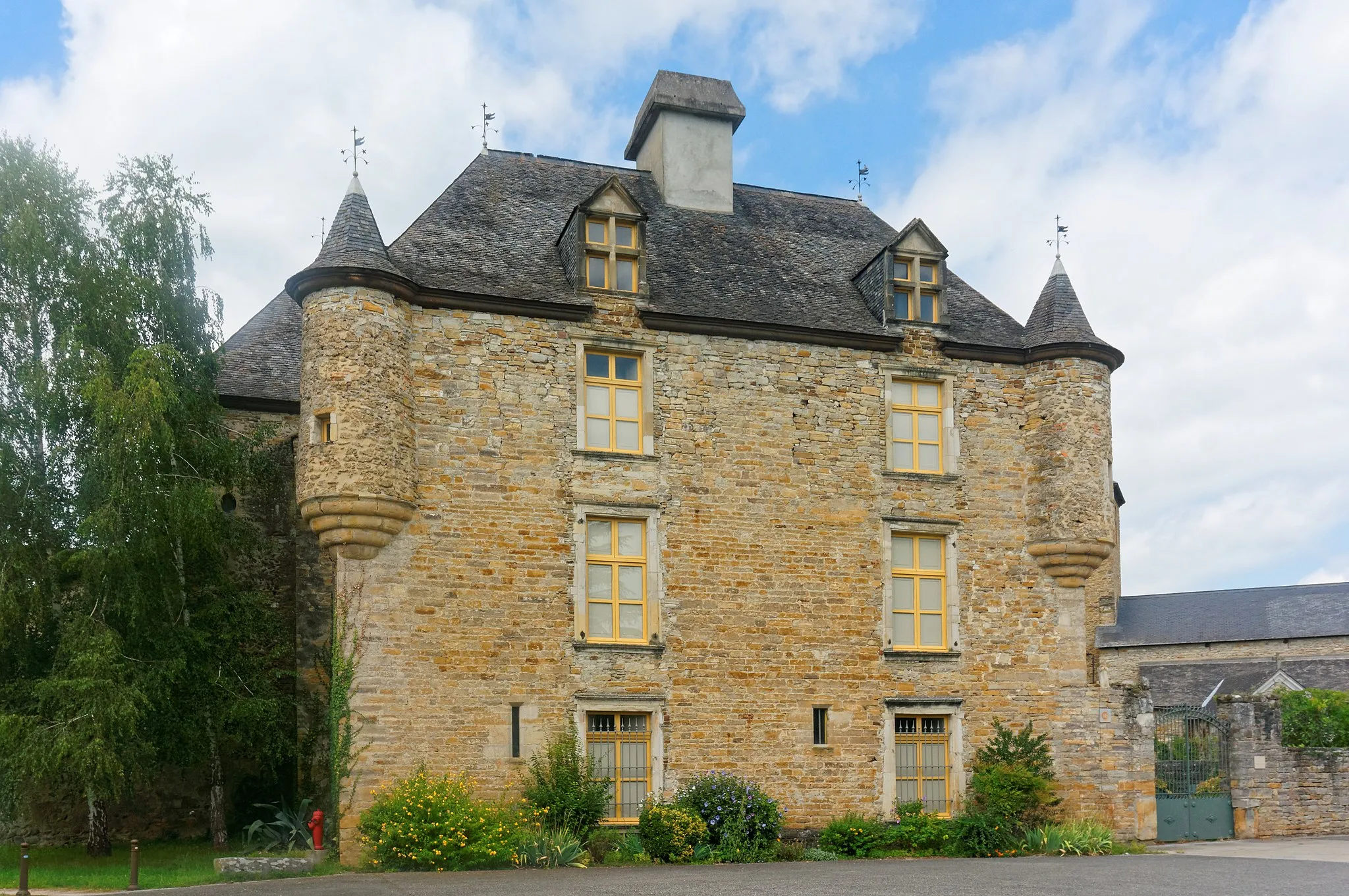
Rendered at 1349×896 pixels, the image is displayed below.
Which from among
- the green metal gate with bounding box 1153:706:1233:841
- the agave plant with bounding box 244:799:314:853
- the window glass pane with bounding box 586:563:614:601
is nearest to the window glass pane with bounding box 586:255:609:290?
the window glass pane with bounding box 586:563:614:601

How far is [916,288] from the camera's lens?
20.5 metres

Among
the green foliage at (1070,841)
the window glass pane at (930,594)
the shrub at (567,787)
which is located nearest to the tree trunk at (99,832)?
the shrub at (567,787)

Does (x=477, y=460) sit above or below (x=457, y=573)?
above

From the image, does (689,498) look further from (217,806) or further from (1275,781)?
(1275,781)

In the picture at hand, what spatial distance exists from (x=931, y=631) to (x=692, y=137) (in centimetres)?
944

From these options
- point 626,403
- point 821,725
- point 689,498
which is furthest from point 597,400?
point 821,725

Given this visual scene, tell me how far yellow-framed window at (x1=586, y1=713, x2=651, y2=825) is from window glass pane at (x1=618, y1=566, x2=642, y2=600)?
5.34 ft

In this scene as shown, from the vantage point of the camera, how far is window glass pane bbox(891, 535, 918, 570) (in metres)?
19.6

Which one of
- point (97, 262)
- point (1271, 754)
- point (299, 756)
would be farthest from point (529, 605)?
point (1271, 754)

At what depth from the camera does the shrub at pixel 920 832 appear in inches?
711

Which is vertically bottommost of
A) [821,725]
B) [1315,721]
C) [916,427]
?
[1315,721]

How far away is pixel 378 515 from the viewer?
Result: 54.7ft

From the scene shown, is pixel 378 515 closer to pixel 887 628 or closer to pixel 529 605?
pixel 529 605

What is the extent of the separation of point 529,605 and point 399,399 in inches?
130
